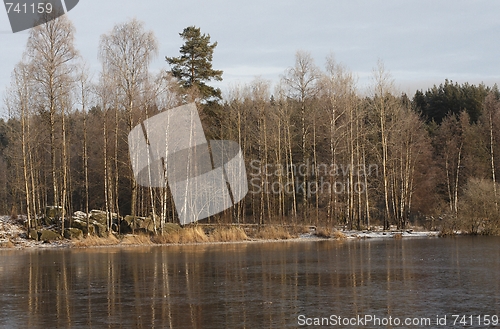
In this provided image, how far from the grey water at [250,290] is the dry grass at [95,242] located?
6.87 metres

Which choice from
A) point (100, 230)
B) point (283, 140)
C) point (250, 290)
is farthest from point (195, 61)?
point (250, 290)

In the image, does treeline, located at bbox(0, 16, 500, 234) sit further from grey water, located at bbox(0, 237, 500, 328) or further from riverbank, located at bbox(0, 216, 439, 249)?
grey water, located at bbox(0, 237, 500, 328)

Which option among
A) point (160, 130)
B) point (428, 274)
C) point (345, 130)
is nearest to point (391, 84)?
point (345, 130)

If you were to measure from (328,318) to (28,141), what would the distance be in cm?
3289

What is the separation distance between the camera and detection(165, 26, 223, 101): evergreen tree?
169 feet

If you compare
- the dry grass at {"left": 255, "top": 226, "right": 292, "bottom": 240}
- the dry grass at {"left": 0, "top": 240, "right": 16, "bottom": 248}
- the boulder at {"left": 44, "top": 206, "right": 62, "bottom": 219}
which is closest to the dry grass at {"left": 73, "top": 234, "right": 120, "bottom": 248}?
the dry grass at {"left": 0, "top": 240, "right": 16, "bottom": 248}

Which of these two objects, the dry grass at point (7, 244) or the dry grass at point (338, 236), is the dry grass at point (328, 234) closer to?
the dry grass at point (338, 236)

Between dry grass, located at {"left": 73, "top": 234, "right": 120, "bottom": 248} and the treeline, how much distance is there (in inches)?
137

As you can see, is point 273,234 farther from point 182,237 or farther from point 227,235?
point 182,237

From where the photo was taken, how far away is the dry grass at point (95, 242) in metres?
31.3

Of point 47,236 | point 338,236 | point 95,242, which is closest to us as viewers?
point 95,242

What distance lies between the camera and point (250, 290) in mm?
14422
